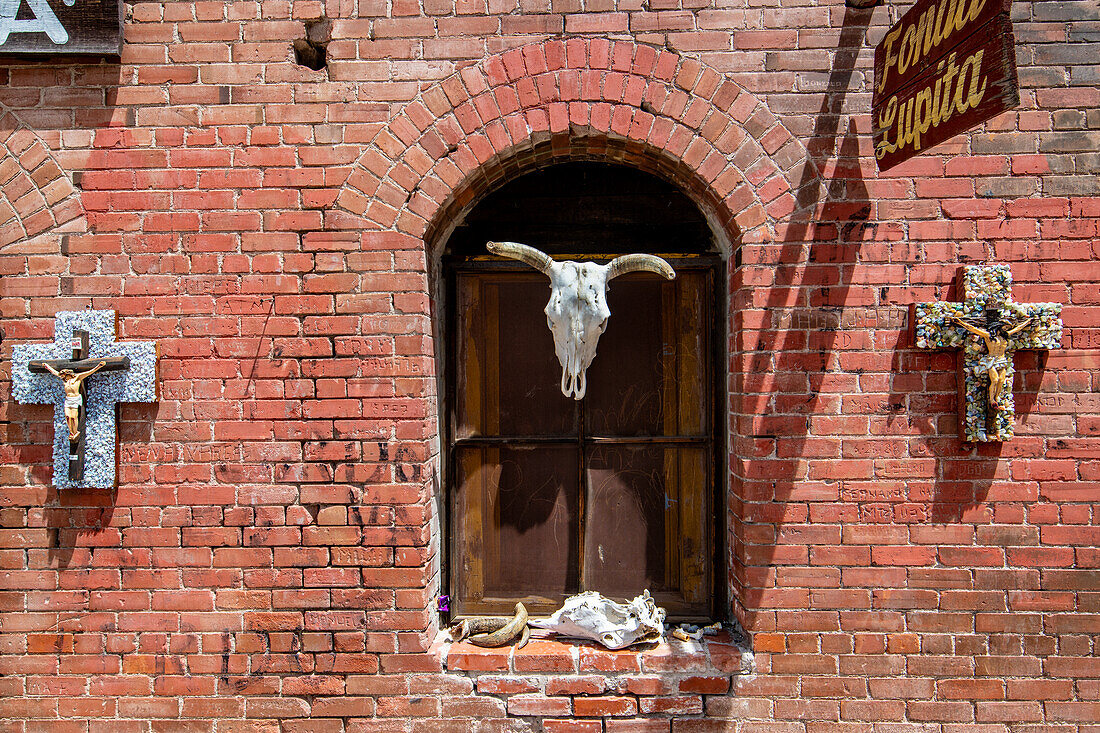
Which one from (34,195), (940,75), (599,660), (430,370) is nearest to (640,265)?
(430,370)

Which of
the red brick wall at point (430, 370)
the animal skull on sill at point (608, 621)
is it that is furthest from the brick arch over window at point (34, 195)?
the animal skull on sill at point (608, 621)

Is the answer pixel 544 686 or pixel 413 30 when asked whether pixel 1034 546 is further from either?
pixel 413 30

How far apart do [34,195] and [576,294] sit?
2413 millimetres

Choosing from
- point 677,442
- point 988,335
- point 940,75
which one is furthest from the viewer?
point 677,442

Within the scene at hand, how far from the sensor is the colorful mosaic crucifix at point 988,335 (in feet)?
7.88

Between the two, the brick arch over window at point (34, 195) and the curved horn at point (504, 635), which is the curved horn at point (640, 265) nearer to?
the curved horn at point (504, 635)

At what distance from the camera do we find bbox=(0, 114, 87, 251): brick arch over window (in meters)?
2.57

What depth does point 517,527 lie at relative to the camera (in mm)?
2896

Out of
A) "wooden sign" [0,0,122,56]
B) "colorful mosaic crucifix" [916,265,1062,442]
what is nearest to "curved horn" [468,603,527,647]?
"colorful mosaic crucifix" [916,265,1062,442]

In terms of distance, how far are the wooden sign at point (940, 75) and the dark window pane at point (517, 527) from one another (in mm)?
1918

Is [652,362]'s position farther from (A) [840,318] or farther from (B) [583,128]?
(B) [583,128]

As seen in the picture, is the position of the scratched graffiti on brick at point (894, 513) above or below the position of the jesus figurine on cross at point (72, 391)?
below

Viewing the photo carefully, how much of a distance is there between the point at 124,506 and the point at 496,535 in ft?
5.37

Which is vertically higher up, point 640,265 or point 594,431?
point 640,265
